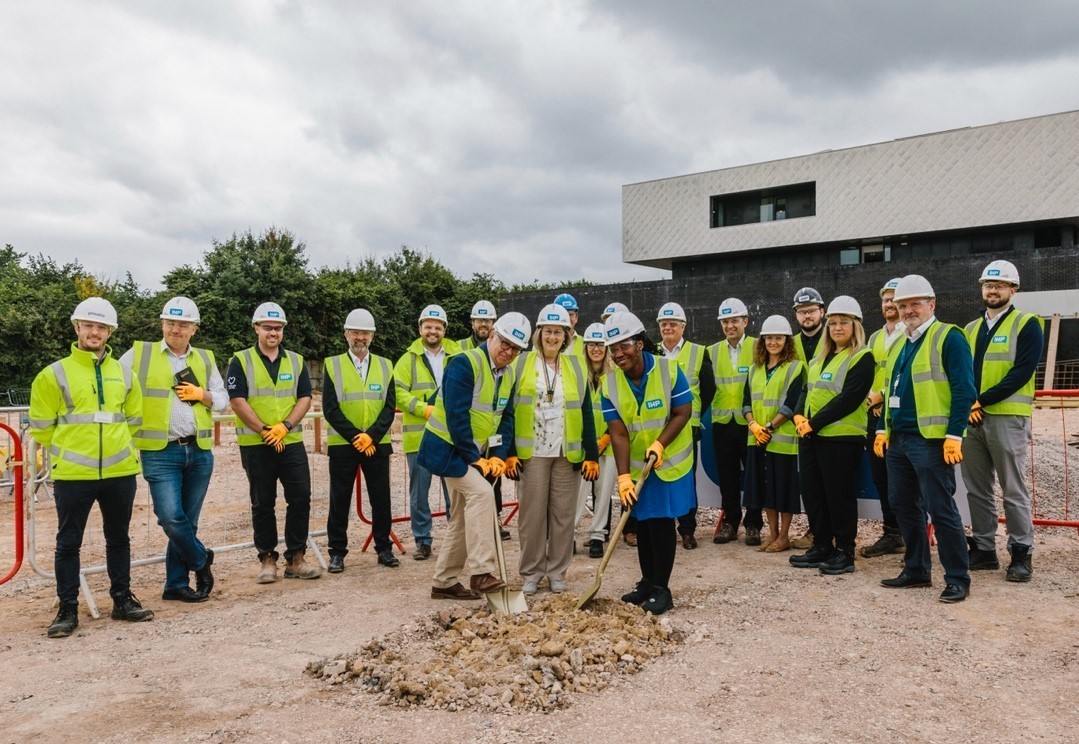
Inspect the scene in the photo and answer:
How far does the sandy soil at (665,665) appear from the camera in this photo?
3299mm

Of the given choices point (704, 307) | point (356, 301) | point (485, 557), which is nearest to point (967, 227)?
point (704, 307)

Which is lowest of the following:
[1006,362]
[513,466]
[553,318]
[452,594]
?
[452,594]

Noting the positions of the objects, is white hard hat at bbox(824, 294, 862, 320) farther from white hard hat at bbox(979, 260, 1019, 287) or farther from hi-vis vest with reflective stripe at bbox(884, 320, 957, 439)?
white hard hat at bbox(979, 260, 1019, 287)

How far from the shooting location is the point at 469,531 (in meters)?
5.12

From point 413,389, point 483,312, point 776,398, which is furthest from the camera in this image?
point 483,312

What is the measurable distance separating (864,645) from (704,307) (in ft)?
81.4

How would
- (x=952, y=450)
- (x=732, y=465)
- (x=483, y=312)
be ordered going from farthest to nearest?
1. (x=483, y=312)
2. (x=732, y=465)
3. (x=952, y=450)

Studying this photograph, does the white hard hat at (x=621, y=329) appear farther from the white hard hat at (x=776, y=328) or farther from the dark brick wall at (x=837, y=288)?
the dark brick wall at (x=837, y=288)

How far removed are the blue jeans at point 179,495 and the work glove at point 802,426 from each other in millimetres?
4264

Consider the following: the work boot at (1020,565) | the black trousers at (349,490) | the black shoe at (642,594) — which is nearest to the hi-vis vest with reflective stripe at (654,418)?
the black shoe at (642,594)

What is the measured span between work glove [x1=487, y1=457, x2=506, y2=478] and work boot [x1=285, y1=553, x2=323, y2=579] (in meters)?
1.80

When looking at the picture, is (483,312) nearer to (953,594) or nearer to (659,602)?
(659,602)

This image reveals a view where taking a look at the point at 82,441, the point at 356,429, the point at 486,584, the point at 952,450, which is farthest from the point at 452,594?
the point at 952,450

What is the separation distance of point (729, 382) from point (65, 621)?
5.16 metres
